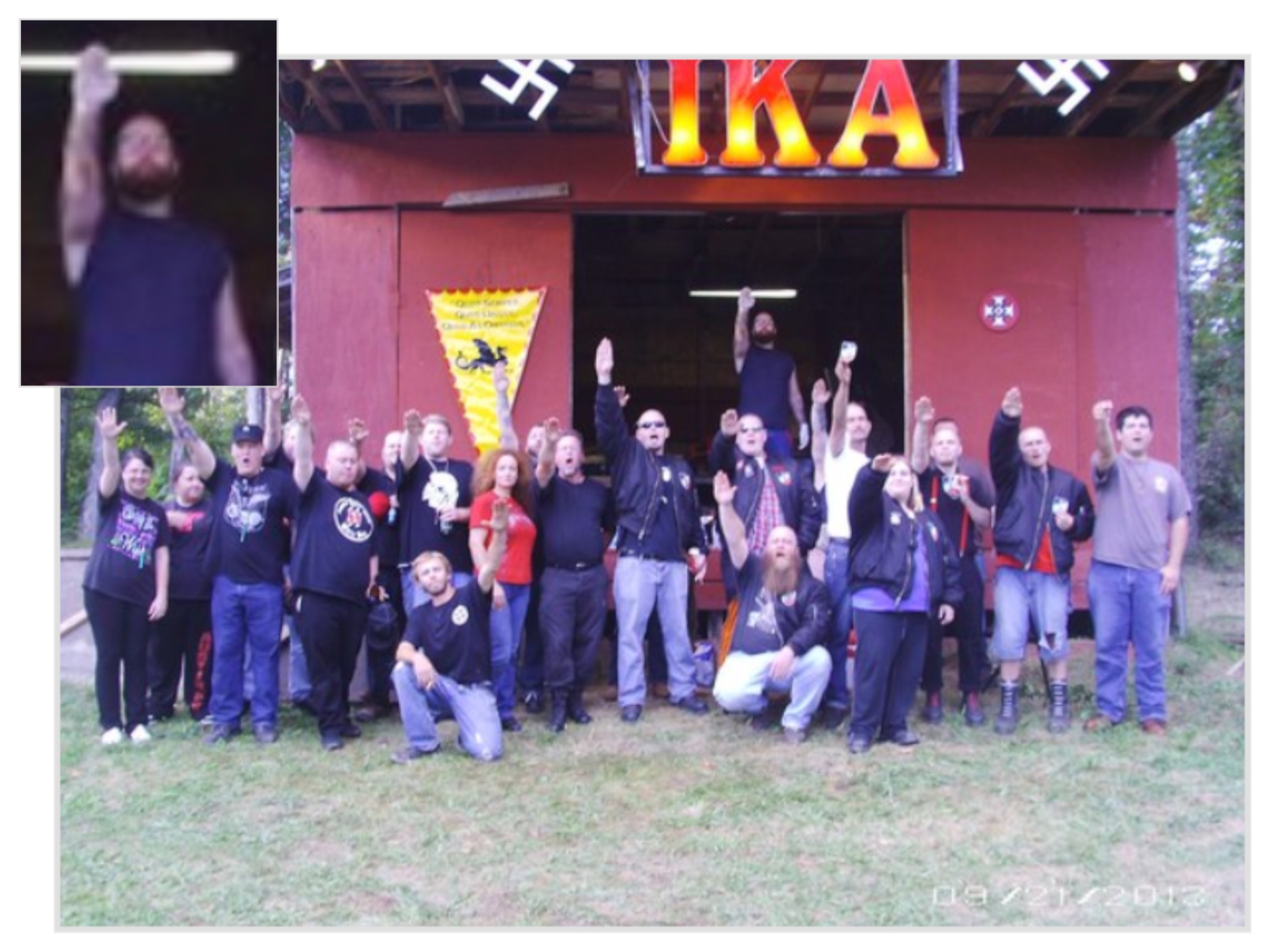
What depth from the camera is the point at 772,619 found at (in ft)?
21.3

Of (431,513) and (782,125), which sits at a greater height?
(782,125)

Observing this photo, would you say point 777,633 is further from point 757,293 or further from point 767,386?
point 757,293

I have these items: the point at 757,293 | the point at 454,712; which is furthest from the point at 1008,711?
the point at 757,293

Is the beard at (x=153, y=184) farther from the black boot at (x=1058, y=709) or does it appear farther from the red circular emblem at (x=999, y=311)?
the red circular emblem at (x=999, y=311)

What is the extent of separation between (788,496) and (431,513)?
1.98m

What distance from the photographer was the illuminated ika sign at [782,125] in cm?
651

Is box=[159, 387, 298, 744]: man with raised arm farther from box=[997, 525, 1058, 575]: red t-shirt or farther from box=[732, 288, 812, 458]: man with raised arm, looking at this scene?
box=[997, 525, 1058, 575]: red t-shirt

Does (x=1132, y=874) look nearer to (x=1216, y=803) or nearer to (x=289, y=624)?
(x=1216, y=803)

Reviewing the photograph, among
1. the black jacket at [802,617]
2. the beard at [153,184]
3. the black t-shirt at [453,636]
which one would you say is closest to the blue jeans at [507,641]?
the black t-shirt at [453,636]

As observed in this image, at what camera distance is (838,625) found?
6.64m

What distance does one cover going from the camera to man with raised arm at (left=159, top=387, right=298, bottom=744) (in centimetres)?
653

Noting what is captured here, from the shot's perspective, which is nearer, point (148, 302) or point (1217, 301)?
point (148, 302)

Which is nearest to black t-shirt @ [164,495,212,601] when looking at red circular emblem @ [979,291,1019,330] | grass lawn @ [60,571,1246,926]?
grass lawn @ [60,571,1246,926]
